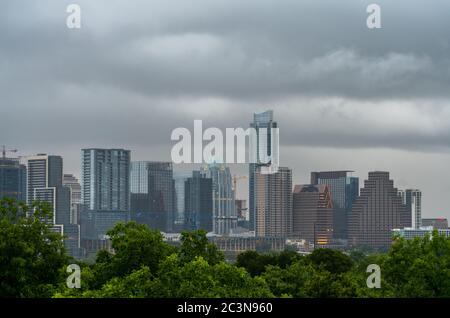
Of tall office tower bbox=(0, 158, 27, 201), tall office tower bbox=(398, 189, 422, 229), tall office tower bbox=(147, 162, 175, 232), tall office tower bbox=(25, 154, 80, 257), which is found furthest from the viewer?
tall office tower bbox=(0, 158, 27, 201)

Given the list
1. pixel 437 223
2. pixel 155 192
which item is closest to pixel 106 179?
pixel 155 192

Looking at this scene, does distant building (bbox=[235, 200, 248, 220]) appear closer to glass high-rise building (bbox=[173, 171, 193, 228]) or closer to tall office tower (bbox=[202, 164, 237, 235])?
tall office tower (bbox=[202, 164, 237, 235])

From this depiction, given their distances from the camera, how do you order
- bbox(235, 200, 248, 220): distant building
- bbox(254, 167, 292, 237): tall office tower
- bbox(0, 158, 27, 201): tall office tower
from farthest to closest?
bbox(0, 158, 27, 201): tall office tower, bbox(235, 200, 248, 220): distant building, bbox(254, 167, 292, 237): tall office tower

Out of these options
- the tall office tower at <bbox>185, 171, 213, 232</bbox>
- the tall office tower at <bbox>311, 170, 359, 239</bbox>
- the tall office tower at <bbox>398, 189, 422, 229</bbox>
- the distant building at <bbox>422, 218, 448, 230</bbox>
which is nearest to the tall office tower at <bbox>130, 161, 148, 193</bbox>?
the tall office tower at <bbox>185, 171, 213, 232</bbox>
